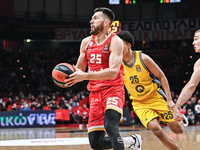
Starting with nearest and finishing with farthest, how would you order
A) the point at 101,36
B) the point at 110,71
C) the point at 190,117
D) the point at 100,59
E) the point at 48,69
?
the point at 110,71, the point at 100,59, the point at 101,36, the point at 190,117, the point at 48,69

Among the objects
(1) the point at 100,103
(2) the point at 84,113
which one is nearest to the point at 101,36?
(1) the point at 100,103

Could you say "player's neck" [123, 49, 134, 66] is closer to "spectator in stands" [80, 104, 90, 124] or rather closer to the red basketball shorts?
the red basketball shorts

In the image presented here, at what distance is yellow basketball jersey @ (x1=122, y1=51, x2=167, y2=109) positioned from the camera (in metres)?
5.40

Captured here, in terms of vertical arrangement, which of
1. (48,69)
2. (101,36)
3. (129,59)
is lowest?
(48,69)

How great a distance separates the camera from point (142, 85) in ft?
17.8

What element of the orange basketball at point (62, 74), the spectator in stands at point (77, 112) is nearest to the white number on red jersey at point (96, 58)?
the orange basketball at point (62, 74)

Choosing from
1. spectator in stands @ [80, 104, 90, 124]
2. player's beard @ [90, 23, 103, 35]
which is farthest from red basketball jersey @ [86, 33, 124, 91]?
spectator in stands @ [80, 104, 90, 124]

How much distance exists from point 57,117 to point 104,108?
11.8m

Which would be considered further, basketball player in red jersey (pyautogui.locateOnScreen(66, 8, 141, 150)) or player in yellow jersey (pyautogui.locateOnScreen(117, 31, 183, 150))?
player in yellow jersey (pyautogui.locateOnScreen(117, 31, 183, 150))

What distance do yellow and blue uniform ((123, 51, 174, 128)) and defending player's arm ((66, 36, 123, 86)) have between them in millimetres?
1039

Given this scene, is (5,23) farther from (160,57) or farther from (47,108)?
(160,57)

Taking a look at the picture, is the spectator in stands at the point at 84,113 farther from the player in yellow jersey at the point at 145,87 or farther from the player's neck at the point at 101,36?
the player's neck at the point at 101,36

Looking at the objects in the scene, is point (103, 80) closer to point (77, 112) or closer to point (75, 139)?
point (75, 139)

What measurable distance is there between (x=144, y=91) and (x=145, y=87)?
7 centimetres
